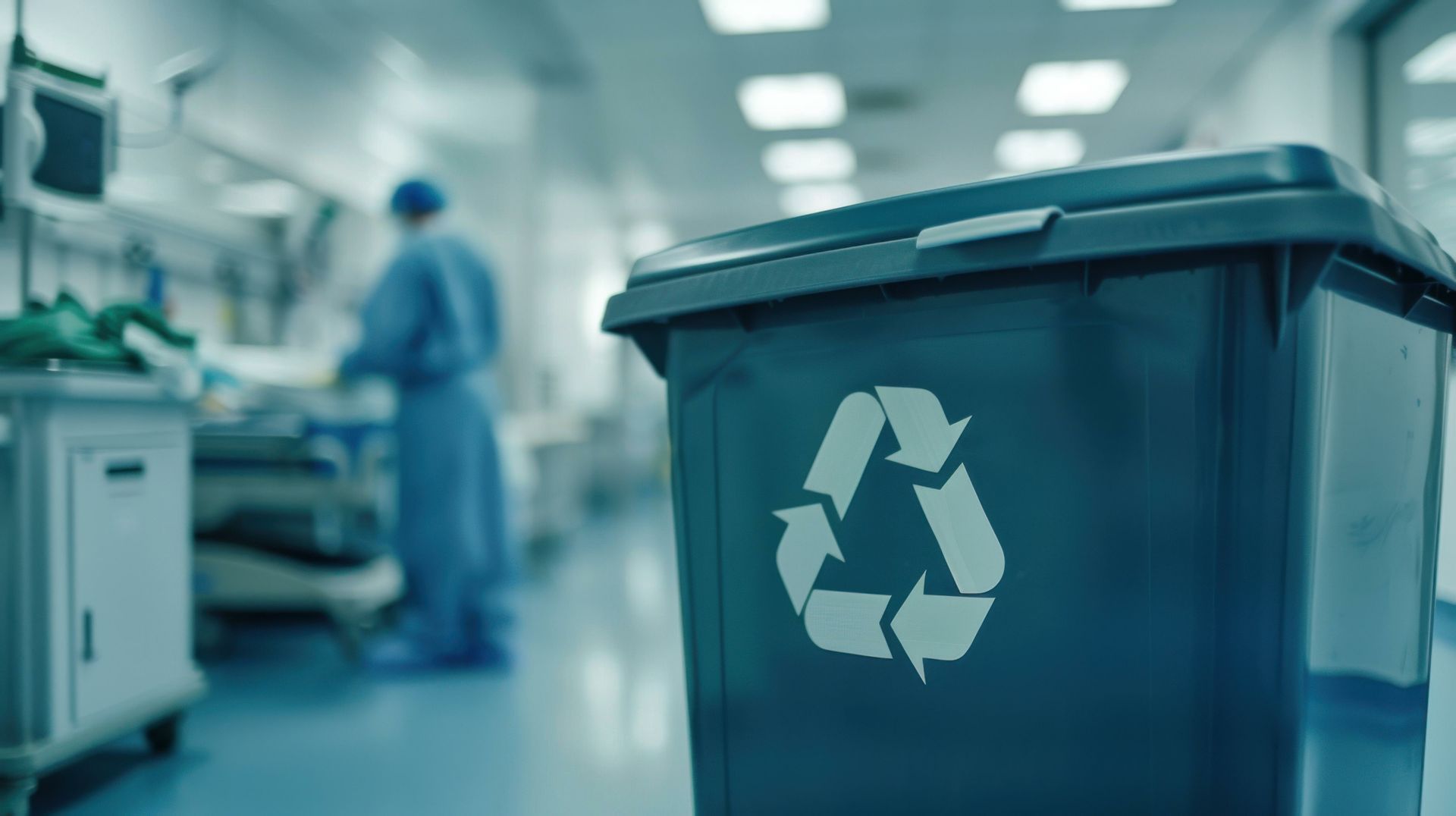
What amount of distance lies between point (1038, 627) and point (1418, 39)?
3.61 metres

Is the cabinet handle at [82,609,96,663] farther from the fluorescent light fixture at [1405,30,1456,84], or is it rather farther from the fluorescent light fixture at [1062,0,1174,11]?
the fluorescent light fixture at [1062,0,1174,11]

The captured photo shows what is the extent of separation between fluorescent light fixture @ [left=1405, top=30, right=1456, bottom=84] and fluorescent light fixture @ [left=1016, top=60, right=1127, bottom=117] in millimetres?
1436

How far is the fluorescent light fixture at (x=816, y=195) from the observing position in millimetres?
6965

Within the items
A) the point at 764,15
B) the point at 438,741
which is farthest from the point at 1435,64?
the point at 438,741

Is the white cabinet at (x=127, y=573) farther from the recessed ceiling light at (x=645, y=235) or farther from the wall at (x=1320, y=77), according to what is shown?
the recessed ceiling light at (x=645, y=235)

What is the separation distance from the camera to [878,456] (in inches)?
29.8

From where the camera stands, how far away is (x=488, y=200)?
4859mm

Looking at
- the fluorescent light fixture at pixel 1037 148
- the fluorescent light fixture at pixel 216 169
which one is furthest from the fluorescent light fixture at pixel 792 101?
the fluorescent light fixture at pixel 216 169

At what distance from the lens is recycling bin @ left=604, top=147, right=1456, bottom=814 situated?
61 cm

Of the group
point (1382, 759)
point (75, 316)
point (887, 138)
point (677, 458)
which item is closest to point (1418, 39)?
point (887, 138)

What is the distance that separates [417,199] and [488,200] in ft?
8.42

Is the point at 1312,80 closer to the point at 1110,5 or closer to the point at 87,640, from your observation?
the point at 1110,5

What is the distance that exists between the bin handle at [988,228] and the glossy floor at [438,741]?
2.82 ft

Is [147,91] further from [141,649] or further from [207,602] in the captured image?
[141,649]
